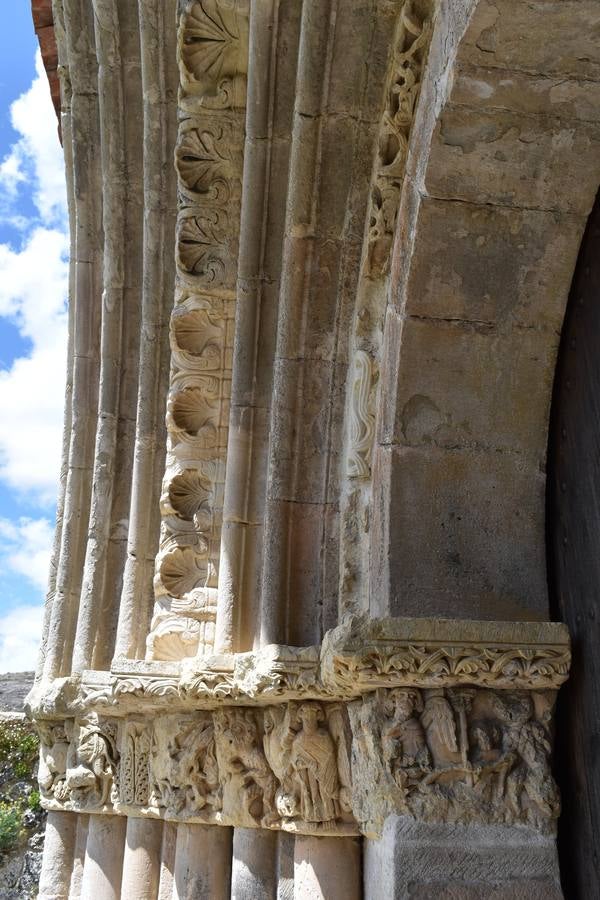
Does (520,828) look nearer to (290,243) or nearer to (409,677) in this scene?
(409,677)

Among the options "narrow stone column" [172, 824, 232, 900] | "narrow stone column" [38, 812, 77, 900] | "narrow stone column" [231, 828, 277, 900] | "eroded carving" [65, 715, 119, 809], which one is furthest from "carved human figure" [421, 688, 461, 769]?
"narrow stone column" [38, 812, 77, 900]

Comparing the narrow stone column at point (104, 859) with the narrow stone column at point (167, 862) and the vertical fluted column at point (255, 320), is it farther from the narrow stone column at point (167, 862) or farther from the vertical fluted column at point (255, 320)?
the vertical fluted column at point (255, 320)

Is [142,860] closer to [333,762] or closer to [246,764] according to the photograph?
[246,764]

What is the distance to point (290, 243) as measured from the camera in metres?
2.89

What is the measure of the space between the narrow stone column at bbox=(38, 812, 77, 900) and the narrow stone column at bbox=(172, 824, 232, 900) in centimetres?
80

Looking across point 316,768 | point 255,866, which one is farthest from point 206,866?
point 316,768

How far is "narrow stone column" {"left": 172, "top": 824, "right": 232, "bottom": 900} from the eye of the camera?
3.07m

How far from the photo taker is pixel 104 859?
11.5ft

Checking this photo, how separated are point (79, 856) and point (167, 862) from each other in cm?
60

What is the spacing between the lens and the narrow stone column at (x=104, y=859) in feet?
11.4

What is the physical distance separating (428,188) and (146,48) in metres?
1.69

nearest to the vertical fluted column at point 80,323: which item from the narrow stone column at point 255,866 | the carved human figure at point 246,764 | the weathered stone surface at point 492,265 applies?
the carved human figure at point 246,764

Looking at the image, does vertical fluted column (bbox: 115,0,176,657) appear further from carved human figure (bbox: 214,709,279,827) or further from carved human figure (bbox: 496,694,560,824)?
carved human figure (bbox: 496,694,560,824)

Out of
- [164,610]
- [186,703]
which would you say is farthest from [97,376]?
[186,703]
